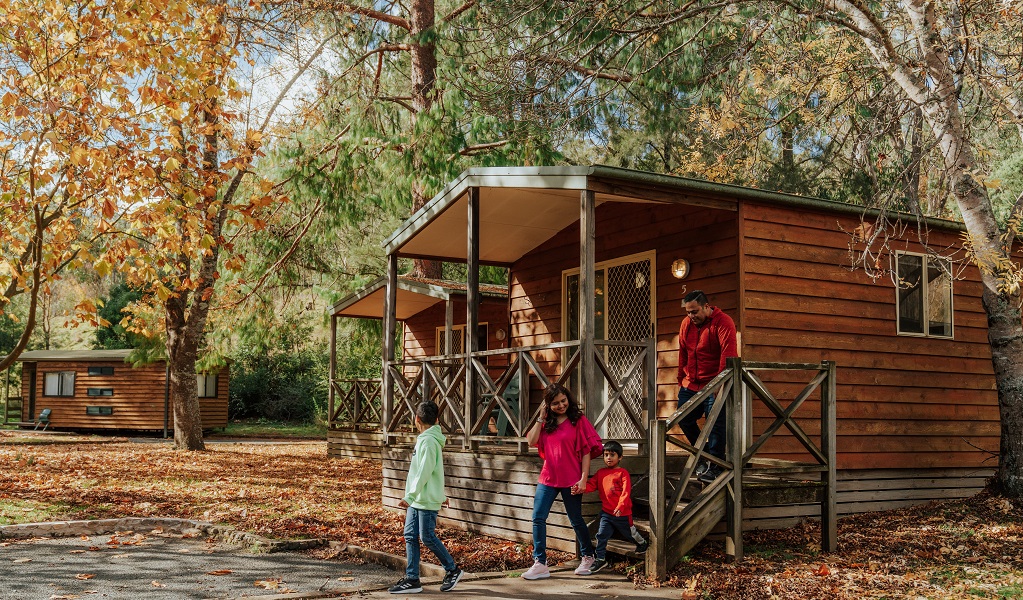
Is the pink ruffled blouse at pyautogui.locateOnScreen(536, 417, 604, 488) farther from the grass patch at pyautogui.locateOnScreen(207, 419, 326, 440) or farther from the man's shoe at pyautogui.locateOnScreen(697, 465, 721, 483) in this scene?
the grass patch at pyautogui.locateOnScreen(207, 419, 326, 440)

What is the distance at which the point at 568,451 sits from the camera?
23.0 feet

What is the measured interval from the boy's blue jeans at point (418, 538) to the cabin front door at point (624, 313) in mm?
4058

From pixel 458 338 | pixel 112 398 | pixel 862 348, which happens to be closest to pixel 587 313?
pixel 862 348

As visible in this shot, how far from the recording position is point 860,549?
7.72 metres

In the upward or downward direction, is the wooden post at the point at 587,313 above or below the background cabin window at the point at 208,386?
above

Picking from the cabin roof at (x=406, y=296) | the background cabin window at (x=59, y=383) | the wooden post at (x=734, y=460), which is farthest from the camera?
the background cabin window at (x=59, y=383)

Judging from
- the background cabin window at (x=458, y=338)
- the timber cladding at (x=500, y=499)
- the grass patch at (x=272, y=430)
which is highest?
the background cabin window at (x=458, y=338)

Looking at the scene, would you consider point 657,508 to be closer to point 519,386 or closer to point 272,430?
point 519,386

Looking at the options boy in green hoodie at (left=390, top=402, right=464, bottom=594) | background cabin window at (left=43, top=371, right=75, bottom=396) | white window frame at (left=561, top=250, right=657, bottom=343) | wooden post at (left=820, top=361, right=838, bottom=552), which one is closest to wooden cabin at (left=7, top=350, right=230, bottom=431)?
background cabin window at (left=43, top=371, right=75, bottom=396)

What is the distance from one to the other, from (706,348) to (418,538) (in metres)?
3.14

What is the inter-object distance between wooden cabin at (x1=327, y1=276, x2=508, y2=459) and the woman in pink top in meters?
8.03

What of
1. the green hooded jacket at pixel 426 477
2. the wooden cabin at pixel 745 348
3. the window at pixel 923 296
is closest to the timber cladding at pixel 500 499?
the wooden cabin at pixel 745 348

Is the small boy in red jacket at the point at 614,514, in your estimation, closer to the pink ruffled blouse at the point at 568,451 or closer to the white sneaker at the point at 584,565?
the white sneaker at the point at 584,565

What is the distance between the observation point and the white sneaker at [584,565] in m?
6.88
